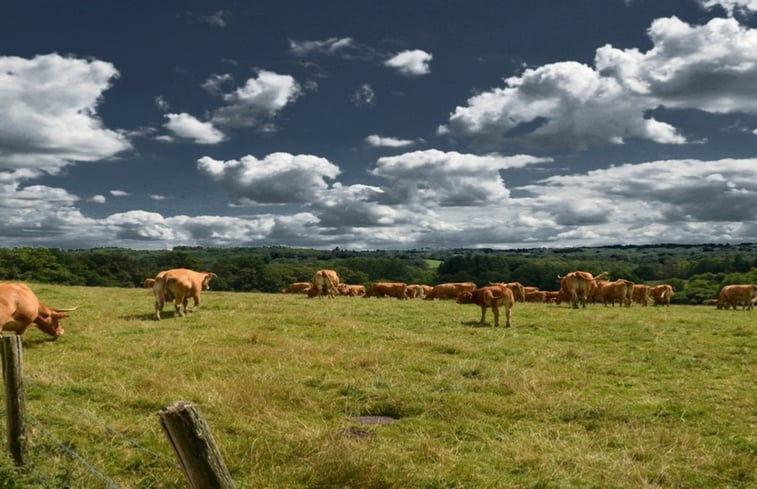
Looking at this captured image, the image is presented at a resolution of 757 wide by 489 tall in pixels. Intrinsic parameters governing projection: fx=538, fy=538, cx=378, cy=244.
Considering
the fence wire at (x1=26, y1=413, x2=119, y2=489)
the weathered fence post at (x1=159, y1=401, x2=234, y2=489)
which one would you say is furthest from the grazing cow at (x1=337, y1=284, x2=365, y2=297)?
the weathered fence post at (x1=159, y1=401, x2=234, y2=489)

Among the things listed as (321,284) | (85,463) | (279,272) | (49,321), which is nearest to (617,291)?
(321,284)

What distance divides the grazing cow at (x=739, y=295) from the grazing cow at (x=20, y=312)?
39.4 metres

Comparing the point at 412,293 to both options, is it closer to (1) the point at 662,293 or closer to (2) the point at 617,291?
(2) the point at 617,291

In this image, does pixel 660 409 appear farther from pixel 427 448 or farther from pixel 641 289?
pixel 641 289

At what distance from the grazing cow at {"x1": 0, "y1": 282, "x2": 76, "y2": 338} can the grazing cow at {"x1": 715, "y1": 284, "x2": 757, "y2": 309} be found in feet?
129

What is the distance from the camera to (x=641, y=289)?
41812 millimetres

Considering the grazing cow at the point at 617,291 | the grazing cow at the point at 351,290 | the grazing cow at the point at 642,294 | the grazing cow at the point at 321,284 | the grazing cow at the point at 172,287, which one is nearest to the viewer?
the grazing cow at the point at 172,287

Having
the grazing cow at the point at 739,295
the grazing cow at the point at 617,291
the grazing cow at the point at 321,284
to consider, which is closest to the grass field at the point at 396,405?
the grazing cow at the point at 321,284

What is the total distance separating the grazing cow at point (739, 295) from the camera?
118ft

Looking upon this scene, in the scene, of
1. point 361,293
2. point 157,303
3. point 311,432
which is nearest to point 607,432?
point 311,432

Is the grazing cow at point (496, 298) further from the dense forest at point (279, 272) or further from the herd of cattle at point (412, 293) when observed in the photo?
the dense forest at point (279, 272)

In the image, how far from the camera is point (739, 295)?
3656 centimetres

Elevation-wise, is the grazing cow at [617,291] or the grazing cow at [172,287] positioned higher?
the grazing cow at [172,287]

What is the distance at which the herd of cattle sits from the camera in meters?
14.0
